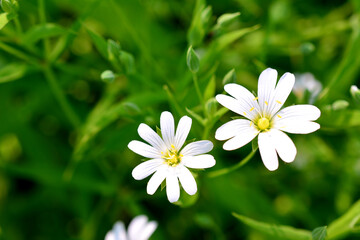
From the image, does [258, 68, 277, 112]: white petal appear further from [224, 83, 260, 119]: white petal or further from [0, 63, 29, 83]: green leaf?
[0, 63, 29, 83]: green leaf

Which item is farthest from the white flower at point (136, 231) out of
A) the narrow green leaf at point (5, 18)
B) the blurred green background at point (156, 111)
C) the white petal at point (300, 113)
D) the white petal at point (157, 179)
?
the narrow green leaf at point (5, 18)

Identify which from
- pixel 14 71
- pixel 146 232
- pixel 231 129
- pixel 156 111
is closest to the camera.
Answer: pixel 231 129

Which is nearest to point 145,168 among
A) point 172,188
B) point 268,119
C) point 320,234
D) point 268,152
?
point 172,188

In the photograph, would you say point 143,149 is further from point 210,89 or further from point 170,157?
point 210,89

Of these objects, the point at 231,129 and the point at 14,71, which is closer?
the point at 231,129

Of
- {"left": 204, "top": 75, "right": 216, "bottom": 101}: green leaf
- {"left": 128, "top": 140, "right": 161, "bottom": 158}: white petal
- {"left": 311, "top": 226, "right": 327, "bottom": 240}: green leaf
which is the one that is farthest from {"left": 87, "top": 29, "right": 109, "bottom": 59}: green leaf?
{"left": 311, "top": 226, "right": 327, "bottom": 240}: green leaf

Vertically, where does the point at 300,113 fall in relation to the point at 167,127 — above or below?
below
